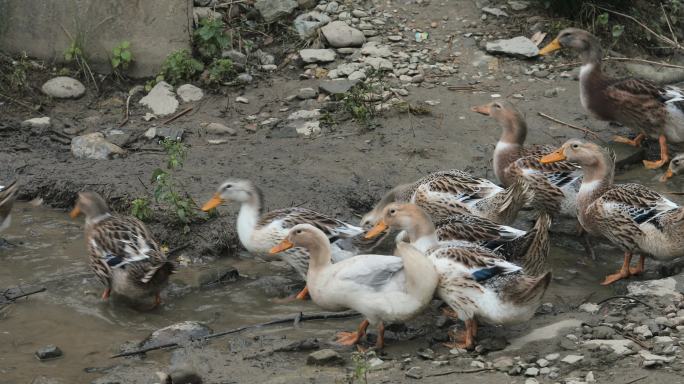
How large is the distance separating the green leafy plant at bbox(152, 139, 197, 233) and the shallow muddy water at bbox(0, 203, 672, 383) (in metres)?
0.54

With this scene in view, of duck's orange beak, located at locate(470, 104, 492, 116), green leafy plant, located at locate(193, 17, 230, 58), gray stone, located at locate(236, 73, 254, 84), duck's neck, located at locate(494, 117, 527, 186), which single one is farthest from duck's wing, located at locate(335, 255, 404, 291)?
green leafy plant, located at locate(193, 17, 230, 58)

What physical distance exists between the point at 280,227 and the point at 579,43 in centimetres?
447

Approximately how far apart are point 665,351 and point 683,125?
473 cm

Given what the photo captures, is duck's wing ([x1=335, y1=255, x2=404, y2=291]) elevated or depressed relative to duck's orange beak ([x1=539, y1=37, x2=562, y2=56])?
elevated

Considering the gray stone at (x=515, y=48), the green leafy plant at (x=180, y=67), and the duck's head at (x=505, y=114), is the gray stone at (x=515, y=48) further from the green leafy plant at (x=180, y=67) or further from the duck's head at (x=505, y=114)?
the green leafy plant at (x=180, y=67)

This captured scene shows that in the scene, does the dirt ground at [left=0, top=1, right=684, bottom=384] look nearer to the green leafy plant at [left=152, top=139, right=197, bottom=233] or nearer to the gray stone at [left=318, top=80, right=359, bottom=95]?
the green leafy plant at [left=152, top=139, right=197, bottom=233]

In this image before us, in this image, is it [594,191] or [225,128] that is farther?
[225,128]

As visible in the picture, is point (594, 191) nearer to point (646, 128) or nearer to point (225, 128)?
point (646, 128)

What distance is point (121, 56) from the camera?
11555 mm

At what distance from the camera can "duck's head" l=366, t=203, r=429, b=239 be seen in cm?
754

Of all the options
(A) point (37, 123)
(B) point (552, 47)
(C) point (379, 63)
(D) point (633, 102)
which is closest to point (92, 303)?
(A) point (37, 123)

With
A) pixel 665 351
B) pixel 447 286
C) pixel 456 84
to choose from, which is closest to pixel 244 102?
pixel 456 84

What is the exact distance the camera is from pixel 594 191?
857 centimetres

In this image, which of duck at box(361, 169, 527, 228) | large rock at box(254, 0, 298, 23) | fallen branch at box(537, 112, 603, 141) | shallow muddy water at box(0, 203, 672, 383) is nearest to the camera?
shallow muddy water at box(0, 203, 672, 383)
